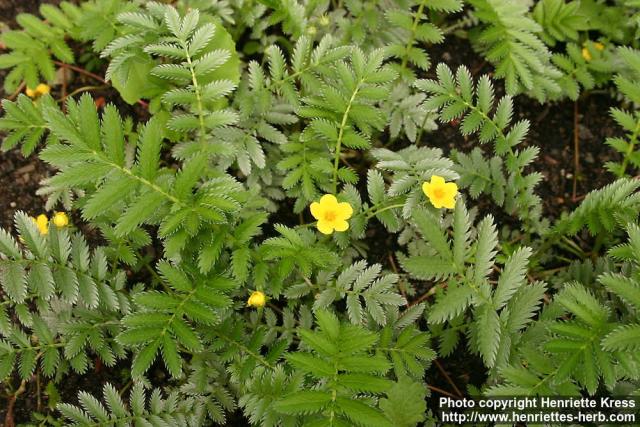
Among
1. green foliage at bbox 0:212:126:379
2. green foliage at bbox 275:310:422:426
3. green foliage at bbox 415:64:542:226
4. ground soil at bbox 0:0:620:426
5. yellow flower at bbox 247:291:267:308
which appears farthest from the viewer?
ground soil at bbox 0:0:620:426

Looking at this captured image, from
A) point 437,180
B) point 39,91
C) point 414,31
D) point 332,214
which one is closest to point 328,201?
point 332,214

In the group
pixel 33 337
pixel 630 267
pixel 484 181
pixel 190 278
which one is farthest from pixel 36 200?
pixel 630 267

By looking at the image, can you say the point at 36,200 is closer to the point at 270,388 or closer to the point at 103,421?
the point at 103,421

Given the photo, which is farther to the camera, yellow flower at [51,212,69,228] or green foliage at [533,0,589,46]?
green foliage at [533,0,589,46]

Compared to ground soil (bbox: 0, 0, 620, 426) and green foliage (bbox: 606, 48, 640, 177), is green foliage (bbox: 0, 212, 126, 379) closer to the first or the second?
ground soil (bbox: 0, 0, 620, 426)

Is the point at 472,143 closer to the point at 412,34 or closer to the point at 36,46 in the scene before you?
the point at 412,34

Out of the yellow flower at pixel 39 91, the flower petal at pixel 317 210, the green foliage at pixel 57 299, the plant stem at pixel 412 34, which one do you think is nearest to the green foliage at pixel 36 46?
the yellow flower at pixel 39 91

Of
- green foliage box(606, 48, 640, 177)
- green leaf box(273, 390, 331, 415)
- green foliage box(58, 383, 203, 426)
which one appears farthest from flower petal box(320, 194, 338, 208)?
green foliage box(606, 48, 640, 177)
